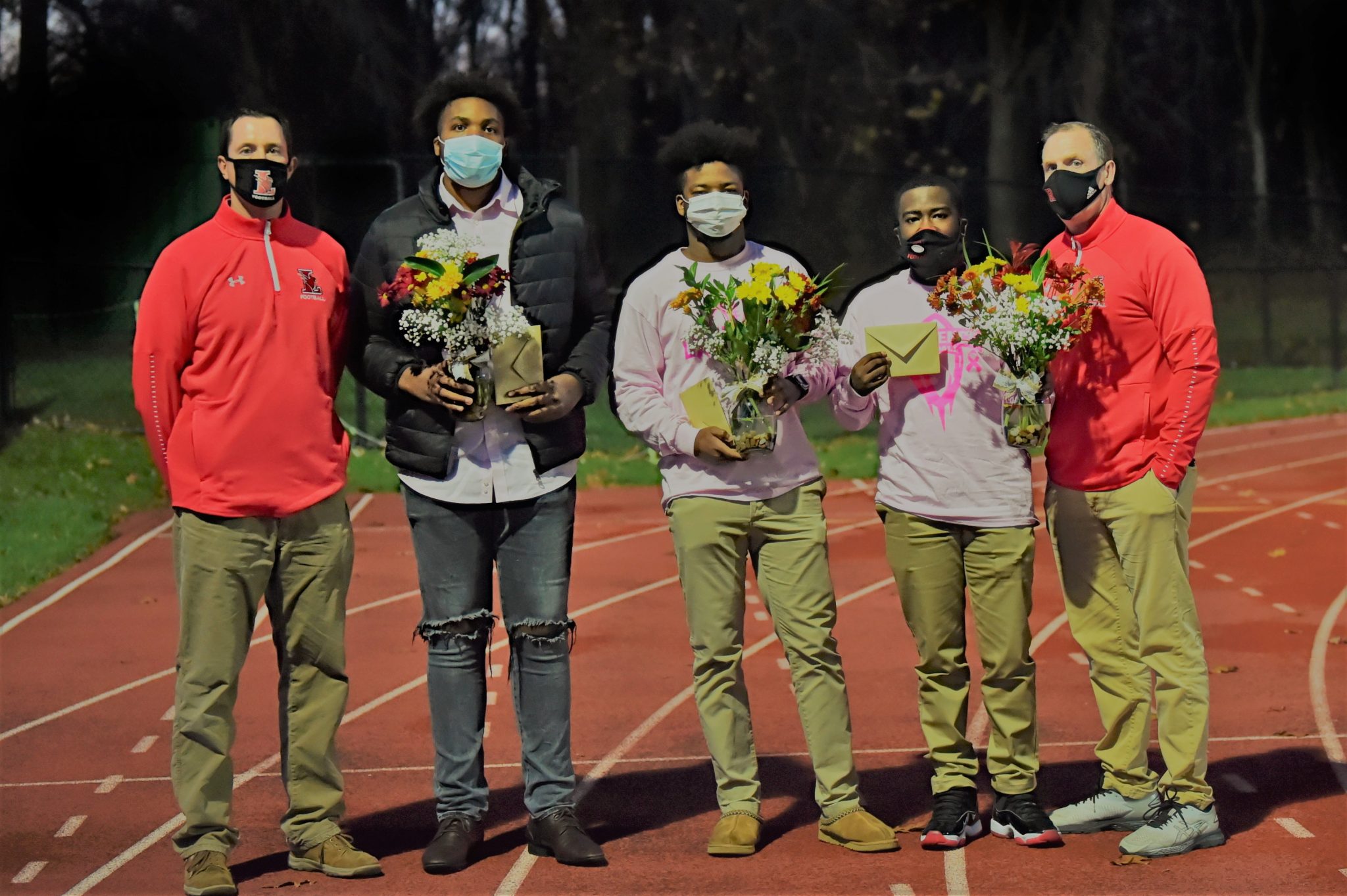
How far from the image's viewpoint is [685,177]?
623cm

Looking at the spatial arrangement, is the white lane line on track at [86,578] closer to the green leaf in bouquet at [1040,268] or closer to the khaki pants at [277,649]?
the khaki pants at [277,649]

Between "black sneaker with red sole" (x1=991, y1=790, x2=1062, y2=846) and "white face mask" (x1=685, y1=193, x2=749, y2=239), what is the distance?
85.2 inches

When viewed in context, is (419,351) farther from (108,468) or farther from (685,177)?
(108,468)

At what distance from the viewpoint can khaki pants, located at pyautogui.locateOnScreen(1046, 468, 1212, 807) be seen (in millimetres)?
6199

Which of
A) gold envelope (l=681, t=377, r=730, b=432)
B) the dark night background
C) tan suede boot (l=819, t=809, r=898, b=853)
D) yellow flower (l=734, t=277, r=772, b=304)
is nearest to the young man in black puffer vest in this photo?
gold envelope (l=681, t=377, r=730, b=432)

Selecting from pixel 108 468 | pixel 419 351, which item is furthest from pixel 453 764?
pixel 108 468

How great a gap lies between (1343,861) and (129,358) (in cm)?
1836

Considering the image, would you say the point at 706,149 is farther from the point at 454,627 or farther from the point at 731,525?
the point at 454,627

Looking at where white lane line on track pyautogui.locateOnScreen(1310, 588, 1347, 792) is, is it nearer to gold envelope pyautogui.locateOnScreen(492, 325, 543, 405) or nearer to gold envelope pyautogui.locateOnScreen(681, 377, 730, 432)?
gold envelope pyautogui.locateOnScreen(681, 377, 730, 432)

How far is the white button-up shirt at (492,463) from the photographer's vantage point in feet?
19.9

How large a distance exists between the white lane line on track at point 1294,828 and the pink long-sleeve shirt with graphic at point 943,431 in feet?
4.69

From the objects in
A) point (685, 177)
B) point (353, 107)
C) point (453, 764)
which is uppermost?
point (353, 107)

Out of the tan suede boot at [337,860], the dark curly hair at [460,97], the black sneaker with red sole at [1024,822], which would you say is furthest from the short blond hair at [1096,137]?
the tan suede boot at [337,860]

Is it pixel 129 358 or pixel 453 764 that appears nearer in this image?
pixel 453 764
